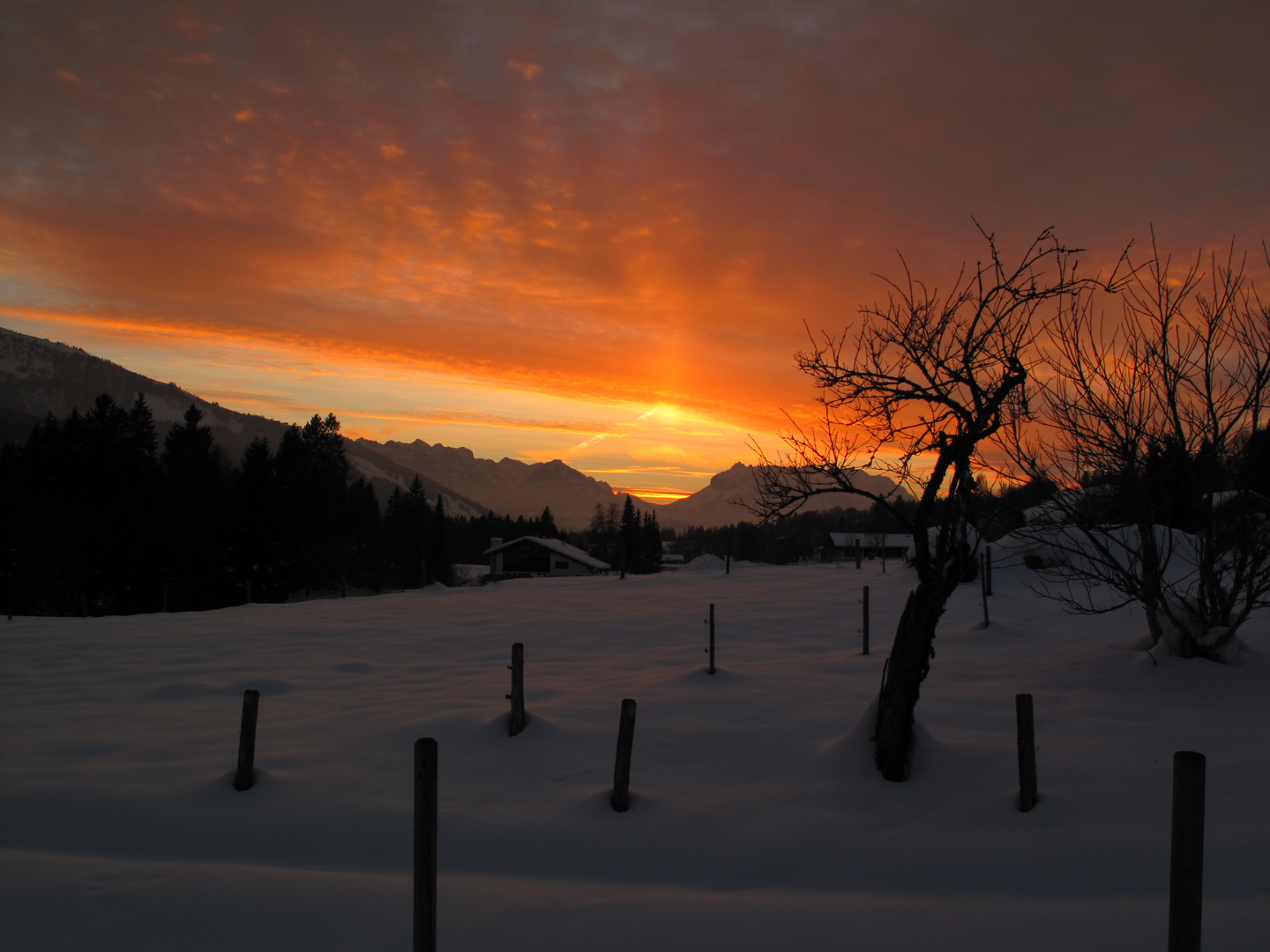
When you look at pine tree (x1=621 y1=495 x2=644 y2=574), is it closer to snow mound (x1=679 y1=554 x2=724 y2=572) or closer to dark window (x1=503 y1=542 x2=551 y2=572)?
dark window (x1=503 y1=542 x2=551 y2=572)

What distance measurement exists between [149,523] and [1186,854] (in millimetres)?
58404

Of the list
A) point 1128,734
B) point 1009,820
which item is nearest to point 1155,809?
point 1009,820

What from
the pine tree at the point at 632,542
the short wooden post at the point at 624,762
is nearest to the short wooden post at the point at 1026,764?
the short wooden post at the point at 624,762

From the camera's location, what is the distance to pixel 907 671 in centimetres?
837

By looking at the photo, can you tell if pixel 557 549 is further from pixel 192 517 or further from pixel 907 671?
pixel 907 671

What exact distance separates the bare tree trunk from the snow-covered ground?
331 mm

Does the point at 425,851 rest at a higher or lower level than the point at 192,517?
lower

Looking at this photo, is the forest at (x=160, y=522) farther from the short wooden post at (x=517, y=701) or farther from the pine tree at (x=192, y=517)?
the short wooden post at (x=517, y=701)

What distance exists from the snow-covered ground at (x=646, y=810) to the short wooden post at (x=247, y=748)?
0.60ft

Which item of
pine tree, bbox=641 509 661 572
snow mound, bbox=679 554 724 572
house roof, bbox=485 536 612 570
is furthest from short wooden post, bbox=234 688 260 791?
pine tree, bbox=641 509 661 572

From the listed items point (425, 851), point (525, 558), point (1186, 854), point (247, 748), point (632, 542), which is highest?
point (1186, 854)

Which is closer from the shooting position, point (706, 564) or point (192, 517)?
point (192, 517)

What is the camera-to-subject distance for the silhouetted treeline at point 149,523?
153 feet

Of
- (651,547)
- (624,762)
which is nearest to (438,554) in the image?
(651,547)
